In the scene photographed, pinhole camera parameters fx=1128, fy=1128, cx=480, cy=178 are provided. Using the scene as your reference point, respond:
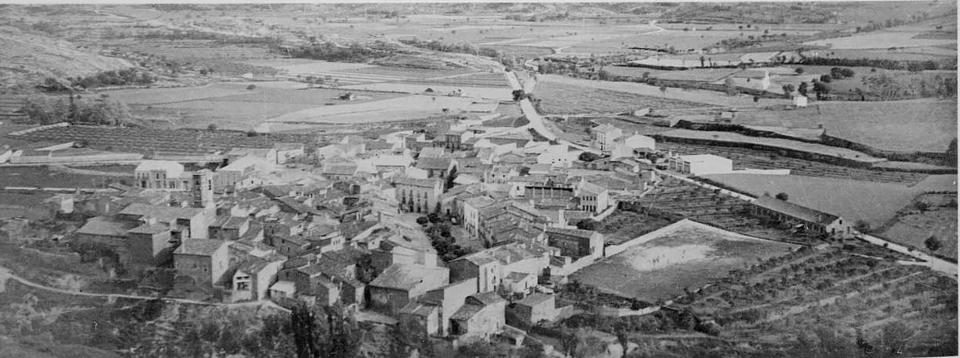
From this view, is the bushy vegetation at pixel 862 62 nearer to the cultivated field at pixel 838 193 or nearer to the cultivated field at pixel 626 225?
the cultivated field at pixel 838 193

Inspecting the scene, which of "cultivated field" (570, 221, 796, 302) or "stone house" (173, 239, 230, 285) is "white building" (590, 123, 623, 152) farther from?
"stone house" (173, 239, 230, 285)

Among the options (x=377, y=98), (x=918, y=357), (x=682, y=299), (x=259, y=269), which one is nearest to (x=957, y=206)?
(x=918, y=357)

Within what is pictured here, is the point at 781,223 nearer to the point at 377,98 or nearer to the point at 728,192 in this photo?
the point at 728,192

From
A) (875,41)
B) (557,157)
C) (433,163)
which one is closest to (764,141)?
(875,41)

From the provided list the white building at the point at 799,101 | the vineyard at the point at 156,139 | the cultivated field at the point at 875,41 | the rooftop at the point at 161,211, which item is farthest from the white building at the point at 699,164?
the rooftop at the point at 161,211

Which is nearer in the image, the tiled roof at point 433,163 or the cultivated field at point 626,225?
the cultivated field at point 626,225

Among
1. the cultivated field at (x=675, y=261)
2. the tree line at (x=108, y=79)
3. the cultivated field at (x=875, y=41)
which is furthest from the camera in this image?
the cultivated field at (x=875, y=41)
